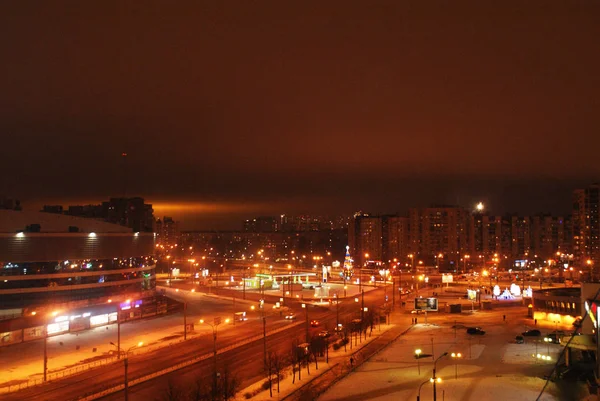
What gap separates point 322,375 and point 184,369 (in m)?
6.07

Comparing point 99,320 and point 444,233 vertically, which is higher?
point 444,233

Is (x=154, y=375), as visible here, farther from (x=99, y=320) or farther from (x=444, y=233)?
(x=444, y=233)

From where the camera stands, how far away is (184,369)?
2467cm

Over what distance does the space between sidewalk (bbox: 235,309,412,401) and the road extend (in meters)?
1.66

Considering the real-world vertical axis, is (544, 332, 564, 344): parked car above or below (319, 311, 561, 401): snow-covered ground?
above

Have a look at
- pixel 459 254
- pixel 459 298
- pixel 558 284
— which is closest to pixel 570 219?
pixel 459 254

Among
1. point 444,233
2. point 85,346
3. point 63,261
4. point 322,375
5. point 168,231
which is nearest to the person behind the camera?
point 322,375

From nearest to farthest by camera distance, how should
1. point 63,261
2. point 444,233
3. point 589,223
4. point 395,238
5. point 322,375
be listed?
point 322,375 → point 63,261 → point 589,223 → point 444,233 → point 395,238

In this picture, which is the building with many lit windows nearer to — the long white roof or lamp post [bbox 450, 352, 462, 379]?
the long white roof

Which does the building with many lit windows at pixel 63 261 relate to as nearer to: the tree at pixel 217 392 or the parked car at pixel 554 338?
the tree at pixel 217 392

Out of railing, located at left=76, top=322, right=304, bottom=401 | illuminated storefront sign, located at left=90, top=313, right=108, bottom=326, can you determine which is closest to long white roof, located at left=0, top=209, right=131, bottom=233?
illuminated storefront sign, located at left=90, top=313, right=108, bottom=326

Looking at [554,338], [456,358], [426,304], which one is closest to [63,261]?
[426,304]

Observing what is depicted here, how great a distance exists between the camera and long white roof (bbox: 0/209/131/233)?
3891cm

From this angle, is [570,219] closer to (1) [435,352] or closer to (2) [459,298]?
(2) [459,298]
